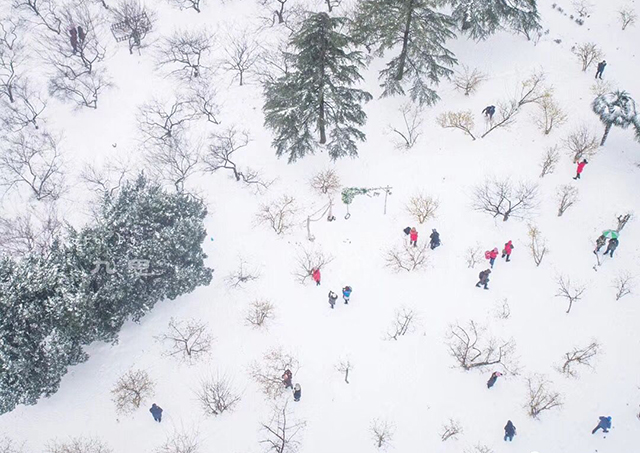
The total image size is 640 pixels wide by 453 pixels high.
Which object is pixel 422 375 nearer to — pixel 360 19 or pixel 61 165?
pixel 360 19

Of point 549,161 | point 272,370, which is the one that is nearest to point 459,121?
point 549,161

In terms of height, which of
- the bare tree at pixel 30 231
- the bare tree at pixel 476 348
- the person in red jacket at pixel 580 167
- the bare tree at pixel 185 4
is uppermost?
the bare tree at pixel 185 4

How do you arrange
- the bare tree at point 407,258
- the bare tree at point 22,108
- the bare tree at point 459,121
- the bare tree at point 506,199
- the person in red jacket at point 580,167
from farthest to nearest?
the bare tree at point 22,108 → the bare tree at point 459,121 → the person in red jacket at point 580,167 → the bare tree at point 506,199 → the bare tree at point 407,258

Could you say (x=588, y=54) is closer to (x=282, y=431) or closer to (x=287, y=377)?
(x=287, y=377)

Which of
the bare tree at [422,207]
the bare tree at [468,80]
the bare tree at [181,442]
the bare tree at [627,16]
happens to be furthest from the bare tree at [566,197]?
the bare tree at [181,442]

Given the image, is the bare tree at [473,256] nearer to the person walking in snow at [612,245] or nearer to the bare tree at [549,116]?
the person walking in snow at [612,245]

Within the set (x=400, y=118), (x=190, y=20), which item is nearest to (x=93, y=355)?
(x=400, y=118)
